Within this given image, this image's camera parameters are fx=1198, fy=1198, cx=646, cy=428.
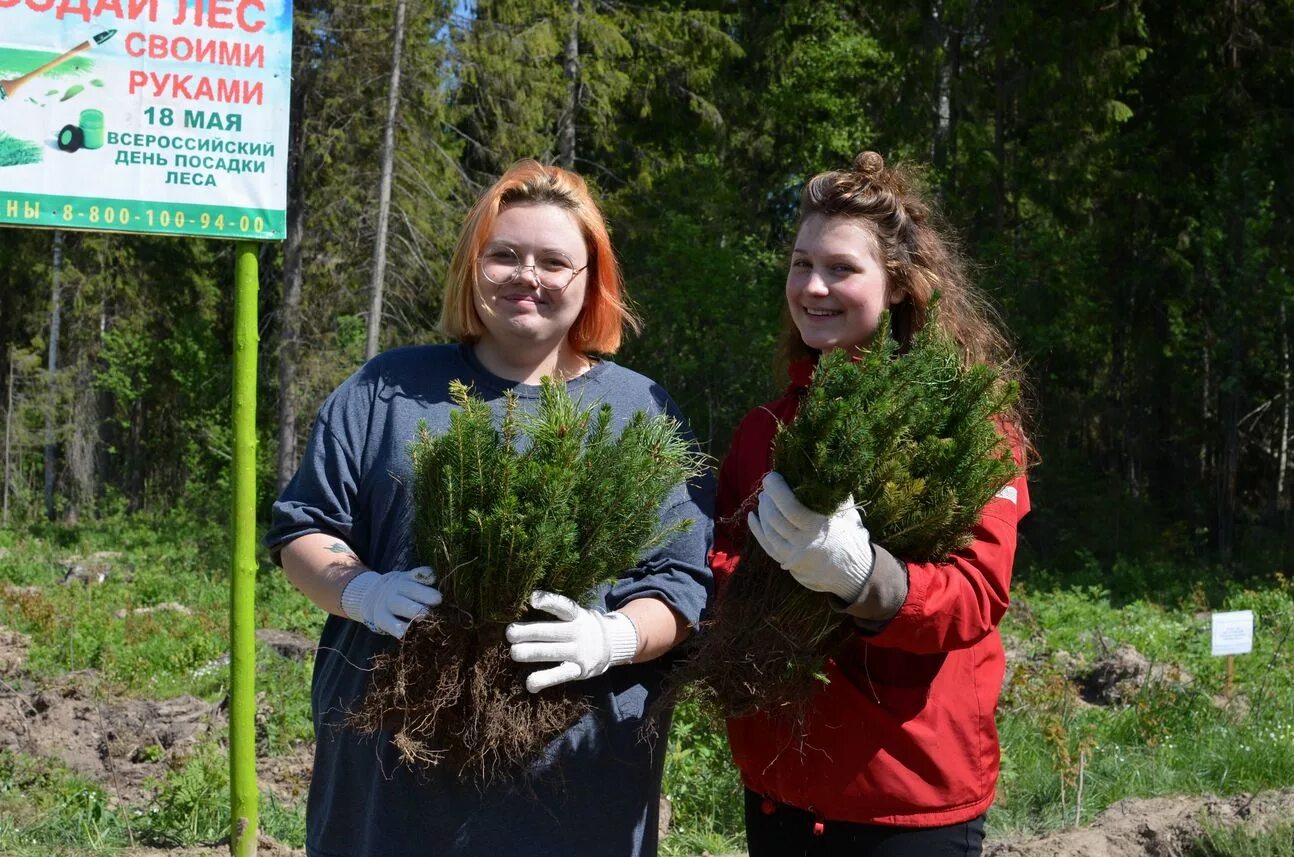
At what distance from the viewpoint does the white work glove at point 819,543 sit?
2021mm

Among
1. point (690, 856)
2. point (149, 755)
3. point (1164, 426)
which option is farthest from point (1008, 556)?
point (1164, 426)

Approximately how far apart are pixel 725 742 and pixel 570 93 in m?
15.2

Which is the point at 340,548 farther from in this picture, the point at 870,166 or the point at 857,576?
the point at 870,166

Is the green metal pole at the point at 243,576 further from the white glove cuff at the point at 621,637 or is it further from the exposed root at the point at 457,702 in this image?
the white glove cuff at the point at 621,637

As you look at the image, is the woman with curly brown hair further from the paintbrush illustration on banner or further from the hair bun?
the paintbrush illustration on banner

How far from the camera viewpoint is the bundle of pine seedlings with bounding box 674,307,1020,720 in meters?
2.00

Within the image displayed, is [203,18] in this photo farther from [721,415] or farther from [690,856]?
[721,415]

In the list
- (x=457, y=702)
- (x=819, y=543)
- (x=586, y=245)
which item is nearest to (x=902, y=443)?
(x=819, y=543)

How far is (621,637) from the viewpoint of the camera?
215 cm

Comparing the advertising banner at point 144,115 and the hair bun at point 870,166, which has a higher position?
the advertising banner at point 144,115

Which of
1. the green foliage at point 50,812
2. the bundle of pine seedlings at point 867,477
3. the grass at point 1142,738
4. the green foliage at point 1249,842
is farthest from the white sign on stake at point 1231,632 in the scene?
the green foliage at point 50,812

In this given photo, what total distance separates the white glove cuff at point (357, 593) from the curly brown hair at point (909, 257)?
3.56 feet

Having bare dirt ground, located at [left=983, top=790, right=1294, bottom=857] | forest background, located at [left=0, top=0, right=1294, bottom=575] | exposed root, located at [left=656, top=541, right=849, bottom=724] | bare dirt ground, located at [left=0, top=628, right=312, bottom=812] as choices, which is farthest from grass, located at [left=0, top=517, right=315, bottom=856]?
forest background, located at [left=0, top=0, right=1294, bottom=575]

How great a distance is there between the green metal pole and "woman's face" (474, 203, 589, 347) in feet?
4.01
